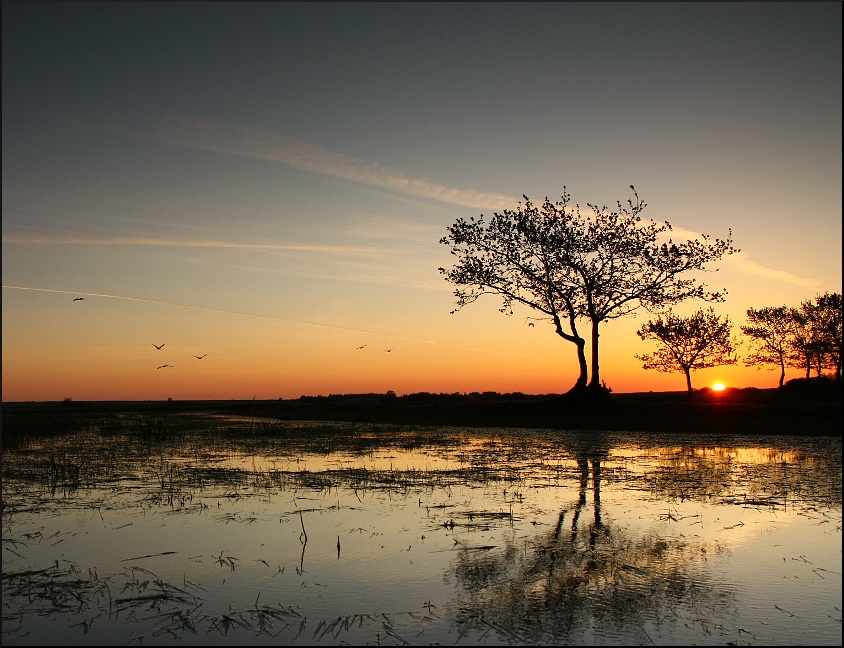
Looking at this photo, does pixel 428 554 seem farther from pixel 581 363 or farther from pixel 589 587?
pixel 581 363

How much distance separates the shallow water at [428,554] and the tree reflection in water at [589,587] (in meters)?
0.03

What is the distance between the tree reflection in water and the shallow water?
0.03 meters

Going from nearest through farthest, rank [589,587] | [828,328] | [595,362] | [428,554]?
[589,587] < [428,554] < [595,362] < [828,328]

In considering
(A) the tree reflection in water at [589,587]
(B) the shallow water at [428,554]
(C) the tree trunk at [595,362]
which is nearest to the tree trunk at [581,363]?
(C) the tree trunk at [595,362]

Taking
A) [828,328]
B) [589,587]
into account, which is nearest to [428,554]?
[589,587]

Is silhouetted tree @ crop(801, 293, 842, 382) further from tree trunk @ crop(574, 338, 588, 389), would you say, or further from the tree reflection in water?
the tree reflection in water

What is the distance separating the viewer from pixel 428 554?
854 centimetres

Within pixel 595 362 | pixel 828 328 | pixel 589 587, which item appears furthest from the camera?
pixel 828 328

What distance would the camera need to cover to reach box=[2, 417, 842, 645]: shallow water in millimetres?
6102

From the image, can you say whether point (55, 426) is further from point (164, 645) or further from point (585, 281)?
point (164, 645)

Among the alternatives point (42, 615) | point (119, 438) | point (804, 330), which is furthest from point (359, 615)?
point (804, 330)

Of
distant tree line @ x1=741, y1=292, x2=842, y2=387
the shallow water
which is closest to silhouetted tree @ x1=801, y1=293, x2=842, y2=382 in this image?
distant tree line @ x1=741, y1=292, x2=842, y2=387

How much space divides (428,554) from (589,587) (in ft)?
7.47

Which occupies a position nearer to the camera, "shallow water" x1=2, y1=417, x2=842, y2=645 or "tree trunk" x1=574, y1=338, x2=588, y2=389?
"shallow water" x1=2, y1=417, x2=842, y2=645
